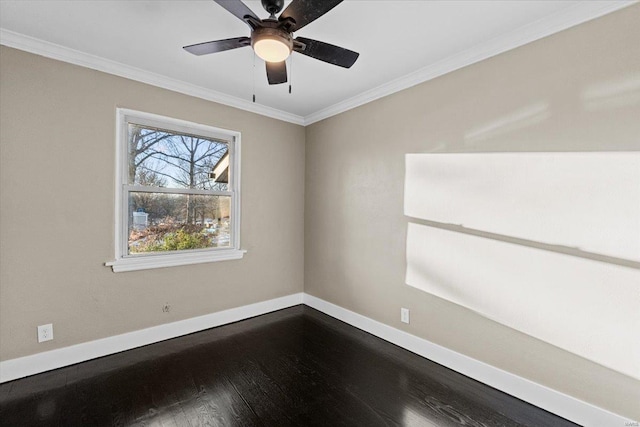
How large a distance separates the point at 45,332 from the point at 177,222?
1329 millimetres

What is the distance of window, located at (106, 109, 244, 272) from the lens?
275 cm

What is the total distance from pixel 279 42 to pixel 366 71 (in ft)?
4.43

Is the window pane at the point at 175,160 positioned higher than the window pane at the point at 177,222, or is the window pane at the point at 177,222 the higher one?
the window pane at the point at 175,160

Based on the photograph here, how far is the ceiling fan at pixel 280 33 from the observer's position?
1.44 m

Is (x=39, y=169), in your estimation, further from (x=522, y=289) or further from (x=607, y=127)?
(x=607, y=127)

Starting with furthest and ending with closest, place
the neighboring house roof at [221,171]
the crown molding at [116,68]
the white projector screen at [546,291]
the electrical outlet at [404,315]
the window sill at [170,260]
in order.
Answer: the neighboring house roof at [221,171] < the electrical outlet at [404,315] < the window sill at [170,260] < the crown molding at [116,68] < the white projector screen at [546,291]

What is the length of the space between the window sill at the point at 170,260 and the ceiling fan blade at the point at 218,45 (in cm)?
196

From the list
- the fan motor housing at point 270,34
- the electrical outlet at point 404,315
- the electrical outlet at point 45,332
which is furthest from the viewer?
the electrical outlet at point 404,315

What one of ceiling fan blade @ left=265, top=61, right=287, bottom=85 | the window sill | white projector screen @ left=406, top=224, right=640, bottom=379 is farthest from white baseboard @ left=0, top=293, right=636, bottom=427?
ceiling fan blade @ left=265, top=61, right=287, bottom=85

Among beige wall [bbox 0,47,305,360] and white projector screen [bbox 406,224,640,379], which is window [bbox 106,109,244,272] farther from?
white projector screen [bbox 406,224,640,379]

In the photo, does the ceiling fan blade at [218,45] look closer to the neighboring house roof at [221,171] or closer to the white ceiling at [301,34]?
the white ceiling at [301,34]

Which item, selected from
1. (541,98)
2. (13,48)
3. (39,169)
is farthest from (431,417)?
(13,48)

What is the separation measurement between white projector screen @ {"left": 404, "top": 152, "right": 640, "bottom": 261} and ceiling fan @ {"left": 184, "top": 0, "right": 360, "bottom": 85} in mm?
1307

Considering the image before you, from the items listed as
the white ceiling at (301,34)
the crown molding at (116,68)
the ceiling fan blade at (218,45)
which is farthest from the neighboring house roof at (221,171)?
the ceiling fan blade at (218,45)
